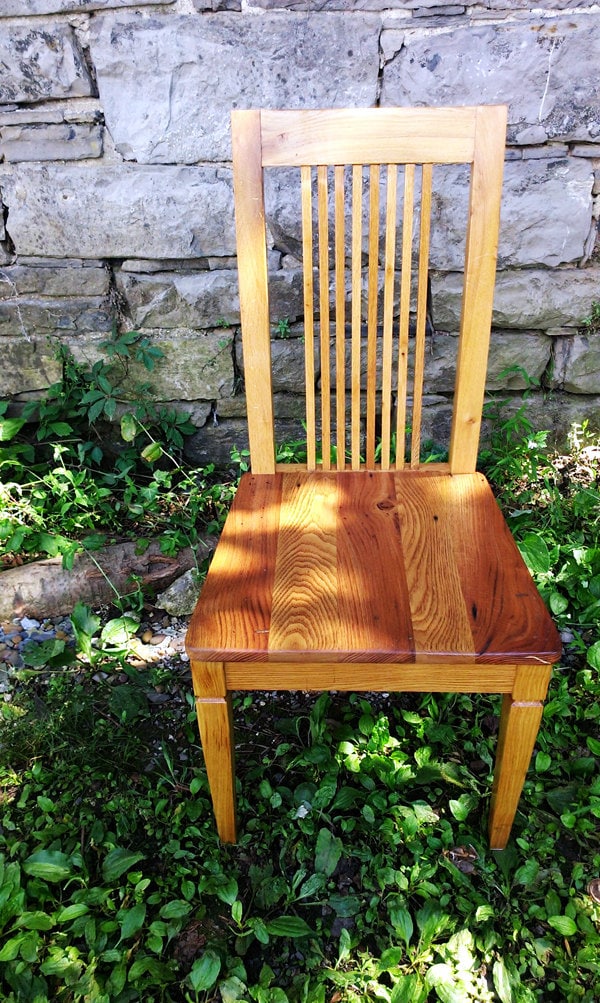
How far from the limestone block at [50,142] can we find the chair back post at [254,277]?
31.4 inches

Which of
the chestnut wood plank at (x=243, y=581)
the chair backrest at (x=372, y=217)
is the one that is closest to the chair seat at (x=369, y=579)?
the chestnut wood plank at (x=243, y=581)

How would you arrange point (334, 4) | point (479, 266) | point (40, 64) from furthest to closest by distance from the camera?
point (40, 64), point (334, 4), point (479, 266)

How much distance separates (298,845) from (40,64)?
6.73 feet

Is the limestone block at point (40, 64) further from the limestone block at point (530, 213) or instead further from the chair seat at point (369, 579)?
the chair seat at point (369, 579)

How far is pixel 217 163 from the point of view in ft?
6.18

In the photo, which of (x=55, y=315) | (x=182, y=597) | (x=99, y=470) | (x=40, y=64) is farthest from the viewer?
(x=99, y=470)

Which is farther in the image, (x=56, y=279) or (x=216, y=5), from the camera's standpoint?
(x=56, y=279)

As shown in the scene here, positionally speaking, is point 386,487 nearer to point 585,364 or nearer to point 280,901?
point 280,901

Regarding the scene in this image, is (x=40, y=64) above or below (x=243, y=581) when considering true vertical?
above

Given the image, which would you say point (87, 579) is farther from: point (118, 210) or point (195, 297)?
point (118, 210)

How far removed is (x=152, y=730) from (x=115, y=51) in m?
1.76

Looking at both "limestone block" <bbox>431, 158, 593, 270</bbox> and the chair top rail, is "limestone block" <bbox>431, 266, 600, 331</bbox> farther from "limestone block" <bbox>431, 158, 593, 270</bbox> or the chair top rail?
the chair top rail

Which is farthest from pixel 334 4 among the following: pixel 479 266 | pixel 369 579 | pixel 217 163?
pixel 369 579

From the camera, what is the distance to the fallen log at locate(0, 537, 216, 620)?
2004 millimetres
